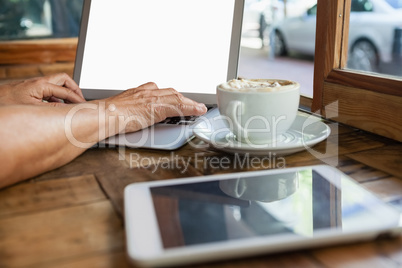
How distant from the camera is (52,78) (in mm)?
798

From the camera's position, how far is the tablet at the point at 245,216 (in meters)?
0.31

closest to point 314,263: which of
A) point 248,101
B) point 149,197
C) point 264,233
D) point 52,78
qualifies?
point 264,233

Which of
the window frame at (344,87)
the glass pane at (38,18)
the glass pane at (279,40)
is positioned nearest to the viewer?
the window frame at (344,87)

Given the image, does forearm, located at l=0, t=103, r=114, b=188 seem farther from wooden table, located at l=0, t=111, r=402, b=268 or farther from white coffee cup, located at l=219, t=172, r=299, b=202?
white coffee cup, located at l=219, t=172, r=299, b=202

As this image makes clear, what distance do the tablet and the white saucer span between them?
75 mm

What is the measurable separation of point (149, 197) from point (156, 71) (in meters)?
0.57

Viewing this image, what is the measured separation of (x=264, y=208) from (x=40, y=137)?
1.00 ft

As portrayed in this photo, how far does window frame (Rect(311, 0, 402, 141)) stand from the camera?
0.65m

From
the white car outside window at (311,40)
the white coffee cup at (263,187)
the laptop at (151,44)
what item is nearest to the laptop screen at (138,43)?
the laptop at (151,44)

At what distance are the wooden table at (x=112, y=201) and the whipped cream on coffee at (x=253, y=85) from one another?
4.2 inches

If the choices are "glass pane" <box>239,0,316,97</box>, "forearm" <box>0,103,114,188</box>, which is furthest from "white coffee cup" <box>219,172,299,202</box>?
"glass pane" <box>239,0,316,97</box>

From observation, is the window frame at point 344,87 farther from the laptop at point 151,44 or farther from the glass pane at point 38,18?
the glass pane at point 38,18

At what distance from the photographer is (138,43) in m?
0.92

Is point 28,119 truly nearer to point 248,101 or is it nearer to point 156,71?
point 248,101
